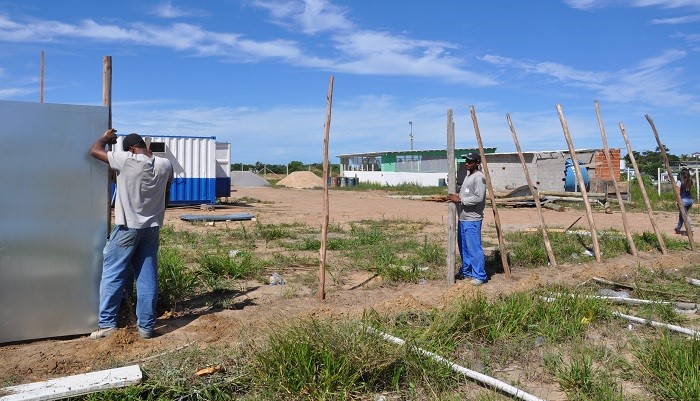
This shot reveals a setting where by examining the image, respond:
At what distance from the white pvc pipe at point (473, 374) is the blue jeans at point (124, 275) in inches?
80.1

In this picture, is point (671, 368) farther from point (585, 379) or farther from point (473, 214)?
point (473, 214)

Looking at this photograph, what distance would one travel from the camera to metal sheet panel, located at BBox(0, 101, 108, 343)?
16.1ft

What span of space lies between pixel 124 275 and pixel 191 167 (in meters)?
16.8

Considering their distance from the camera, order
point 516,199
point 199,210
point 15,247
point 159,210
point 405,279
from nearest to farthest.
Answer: point 15,247, point 159,210, point 405,279, point 199,210, point 516,199

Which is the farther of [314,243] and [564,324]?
[314,243]

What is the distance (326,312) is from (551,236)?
762 centimetres

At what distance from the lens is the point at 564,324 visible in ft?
18.5

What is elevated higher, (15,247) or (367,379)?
(15,247)

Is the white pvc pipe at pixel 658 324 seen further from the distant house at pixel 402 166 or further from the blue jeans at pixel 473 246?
the distant house at pixel 402 166

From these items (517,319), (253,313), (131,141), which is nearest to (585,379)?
(517,319)

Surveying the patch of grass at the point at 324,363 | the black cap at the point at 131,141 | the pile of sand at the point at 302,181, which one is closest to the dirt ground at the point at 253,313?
the patch of grass at the point at 324,363

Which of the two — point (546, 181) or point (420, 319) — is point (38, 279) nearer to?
point (420, 319)

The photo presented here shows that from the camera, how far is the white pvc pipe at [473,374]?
4078 mm

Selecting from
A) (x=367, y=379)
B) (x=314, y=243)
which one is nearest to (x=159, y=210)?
(x=367, y=379)
